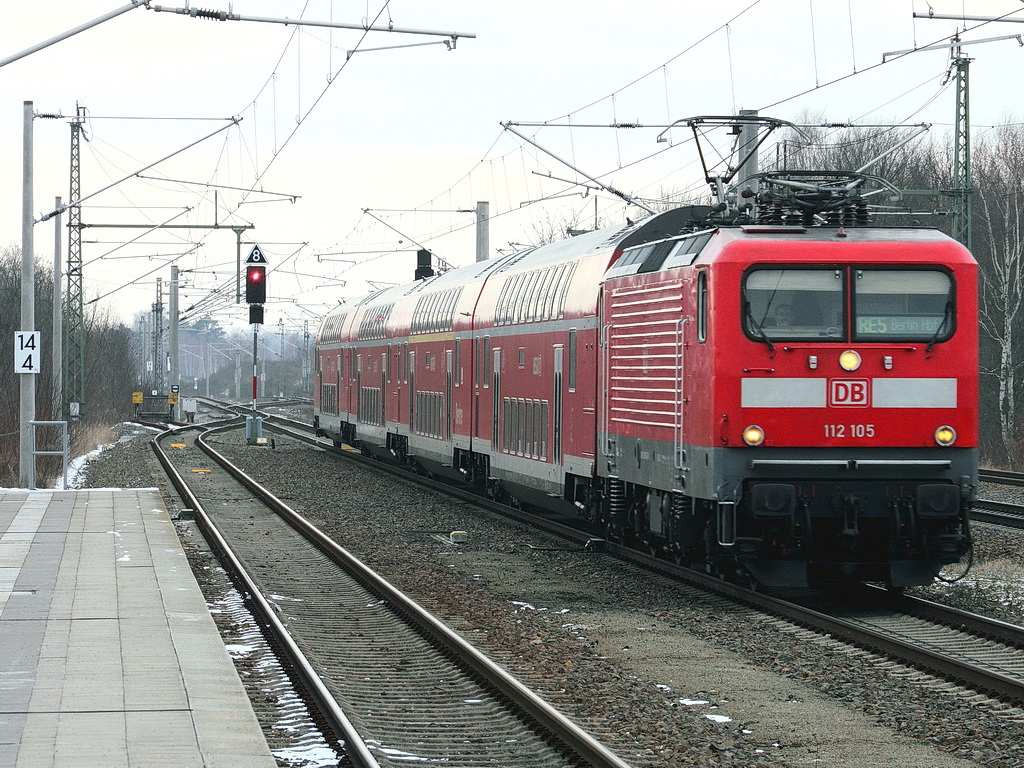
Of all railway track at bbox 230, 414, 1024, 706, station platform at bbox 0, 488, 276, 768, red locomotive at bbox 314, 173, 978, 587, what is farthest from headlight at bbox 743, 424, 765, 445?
station platform at bbox 0, 488, 276, 768

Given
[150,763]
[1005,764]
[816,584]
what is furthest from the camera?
[816,584]

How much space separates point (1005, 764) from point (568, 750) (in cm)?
222

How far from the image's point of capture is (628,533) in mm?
16672

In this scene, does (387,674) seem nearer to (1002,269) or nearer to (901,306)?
(901,306)

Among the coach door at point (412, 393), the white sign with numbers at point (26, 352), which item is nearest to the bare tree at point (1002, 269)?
the coach door at point (412, 393)

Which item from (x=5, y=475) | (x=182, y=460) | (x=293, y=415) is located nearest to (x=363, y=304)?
(x=182, y=460)

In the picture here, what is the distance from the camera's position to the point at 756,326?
40.5ft

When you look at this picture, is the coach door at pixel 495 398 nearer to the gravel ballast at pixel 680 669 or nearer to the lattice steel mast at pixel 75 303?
the gravel ballast at pixel 680 669

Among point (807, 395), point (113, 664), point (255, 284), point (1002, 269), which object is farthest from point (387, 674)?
point (1002, 269)

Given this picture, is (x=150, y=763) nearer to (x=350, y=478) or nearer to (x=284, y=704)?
(x=284, y=704)

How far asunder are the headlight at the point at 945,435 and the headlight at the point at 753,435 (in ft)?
4.93

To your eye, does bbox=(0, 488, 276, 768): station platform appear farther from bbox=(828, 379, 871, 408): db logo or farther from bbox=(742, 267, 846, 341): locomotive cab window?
bbox=(828, 379, 871, 408): db logo

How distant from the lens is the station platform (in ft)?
23.7

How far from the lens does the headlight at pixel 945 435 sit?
1234 cm
